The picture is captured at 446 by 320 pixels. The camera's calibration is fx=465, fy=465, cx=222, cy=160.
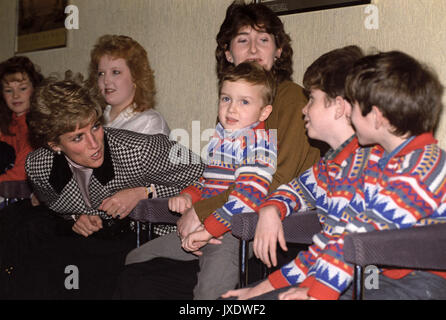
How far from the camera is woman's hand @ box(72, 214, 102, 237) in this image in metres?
2.11

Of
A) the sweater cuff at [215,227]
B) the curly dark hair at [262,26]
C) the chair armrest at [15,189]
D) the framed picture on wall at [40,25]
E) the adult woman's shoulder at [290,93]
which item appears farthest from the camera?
the framed picture on wall at [40,25]

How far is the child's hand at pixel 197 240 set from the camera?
163 centimetres

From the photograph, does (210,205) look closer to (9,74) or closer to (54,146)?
(54,146)

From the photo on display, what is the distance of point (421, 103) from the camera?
1.28m

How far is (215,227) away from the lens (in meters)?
1.61

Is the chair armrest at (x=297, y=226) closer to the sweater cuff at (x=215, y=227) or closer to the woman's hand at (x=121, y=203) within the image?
the sweater cuff at (x=215, y=227)

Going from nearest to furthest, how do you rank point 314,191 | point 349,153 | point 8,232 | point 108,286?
point 349,153 → point 314,191 → point 108,286 → point 8,232

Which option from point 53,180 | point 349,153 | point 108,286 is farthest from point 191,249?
point 53,180

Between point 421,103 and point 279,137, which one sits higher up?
point 421,103

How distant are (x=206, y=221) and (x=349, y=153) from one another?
1.77 feet

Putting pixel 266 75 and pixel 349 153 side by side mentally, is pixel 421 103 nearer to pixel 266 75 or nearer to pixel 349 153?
pixel 349 153

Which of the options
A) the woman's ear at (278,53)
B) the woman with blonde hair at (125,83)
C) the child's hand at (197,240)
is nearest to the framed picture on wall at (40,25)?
the woman with blonde hair at (125,83)

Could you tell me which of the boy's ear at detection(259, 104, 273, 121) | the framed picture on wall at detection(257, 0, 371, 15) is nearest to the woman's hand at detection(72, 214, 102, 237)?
the boy's ear at detection(259, 104, 273, 121)

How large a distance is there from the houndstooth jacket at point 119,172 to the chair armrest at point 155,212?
29cm
